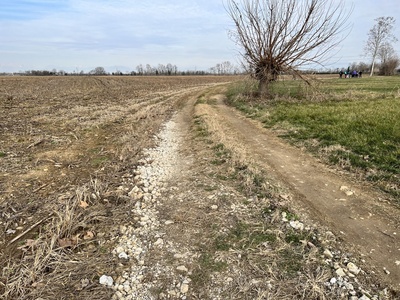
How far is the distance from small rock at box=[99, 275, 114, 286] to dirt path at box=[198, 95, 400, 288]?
109 inches

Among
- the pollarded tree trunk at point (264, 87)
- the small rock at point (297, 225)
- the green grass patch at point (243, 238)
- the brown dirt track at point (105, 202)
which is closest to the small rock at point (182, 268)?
the brown dirt track at point (105, 202)

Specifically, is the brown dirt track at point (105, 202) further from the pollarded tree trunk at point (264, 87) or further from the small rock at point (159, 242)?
the pollarded tree trunk at point (264, 87)

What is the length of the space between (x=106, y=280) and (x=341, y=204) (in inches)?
139

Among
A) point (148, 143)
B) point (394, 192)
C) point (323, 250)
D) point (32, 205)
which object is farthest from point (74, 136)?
point (394, 192)

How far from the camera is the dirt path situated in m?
3.22

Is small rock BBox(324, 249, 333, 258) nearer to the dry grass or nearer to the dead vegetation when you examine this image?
the dry grass

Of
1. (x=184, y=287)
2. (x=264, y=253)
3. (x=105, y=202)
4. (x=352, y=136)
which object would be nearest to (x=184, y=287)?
(x=184, y=287)

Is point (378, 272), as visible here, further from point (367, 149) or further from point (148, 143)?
point (148, 143)

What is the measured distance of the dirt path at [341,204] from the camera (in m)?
3.22

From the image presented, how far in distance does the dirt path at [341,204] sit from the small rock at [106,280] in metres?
2.76

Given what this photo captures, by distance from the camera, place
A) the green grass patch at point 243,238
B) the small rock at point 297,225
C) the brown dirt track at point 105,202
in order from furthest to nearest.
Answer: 1. the small rock at point 297,225
2. the green grass patch at point 243,238
3. the brown dirt track at point 105,202

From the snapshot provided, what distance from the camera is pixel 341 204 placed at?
4297mm

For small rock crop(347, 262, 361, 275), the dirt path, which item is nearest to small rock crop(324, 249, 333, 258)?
small rock crop(347, 262, 361, 275)

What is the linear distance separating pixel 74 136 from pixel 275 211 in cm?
676
